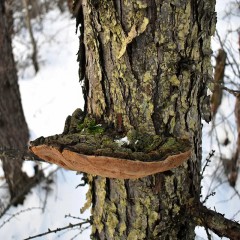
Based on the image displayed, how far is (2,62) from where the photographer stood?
3.65 m

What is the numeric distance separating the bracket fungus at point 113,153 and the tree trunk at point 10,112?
2512 millimetres

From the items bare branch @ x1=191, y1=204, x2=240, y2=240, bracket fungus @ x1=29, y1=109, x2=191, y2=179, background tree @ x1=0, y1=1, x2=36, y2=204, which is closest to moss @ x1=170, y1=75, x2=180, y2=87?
bracket fungus @ x1=29, y1=109, x2=191, y2=179

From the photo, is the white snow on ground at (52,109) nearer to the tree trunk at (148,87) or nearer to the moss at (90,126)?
the tree trunk at (148,87)

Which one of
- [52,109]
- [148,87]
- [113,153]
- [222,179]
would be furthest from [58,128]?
[113,153]

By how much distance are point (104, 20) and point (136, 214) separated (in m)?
0.67

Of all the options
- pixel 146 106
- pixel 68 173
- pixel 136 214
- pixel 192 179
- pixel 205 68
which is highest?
pixel 68 173

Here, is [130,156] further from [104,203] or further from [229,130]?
[229,130]

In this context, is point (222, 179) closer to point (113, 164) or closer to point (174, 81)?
point (174, 81)

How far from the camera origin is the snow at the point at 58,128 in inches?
148

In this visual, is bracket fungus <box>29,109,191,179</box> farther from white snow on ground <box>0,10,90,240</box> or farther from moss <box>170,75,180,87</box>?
white snow on ground <box>0,10,90,240</box>

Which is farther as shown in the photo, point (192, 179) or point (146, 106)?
point (192, 179)

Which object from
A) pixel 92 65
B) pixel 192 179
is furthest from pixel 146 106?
pixel 192 179

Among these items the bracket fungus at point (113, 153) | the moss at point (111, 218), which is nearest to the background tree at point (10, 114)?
the moss at point (111, 218)

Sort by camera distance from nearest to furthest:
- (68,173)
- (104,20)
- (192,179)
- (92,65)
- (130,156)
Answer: (130,156) → (104,20) → (92,65) → (192,179) → (68,173)
